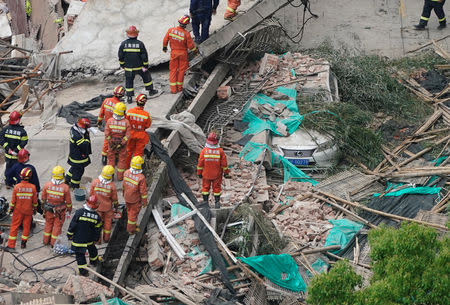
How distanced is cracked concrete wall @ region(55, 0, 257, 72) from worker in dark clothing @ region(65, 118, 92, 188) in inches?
193

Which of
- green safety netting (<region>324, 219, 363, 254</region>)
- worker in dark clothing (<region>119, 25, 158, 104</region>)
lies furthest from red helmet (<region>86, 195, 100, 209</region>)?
worker in dark clothing (<region>119, 25, 158, 104</region>)

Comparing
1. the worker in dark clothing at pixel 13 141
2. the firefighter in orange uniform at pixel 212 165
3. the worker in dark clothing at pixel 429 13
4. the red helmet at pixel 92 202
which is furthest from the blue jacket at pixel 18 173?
the worker in dark clothing at pixel 429 13

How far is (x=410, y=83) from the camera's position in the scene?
67.7 ft

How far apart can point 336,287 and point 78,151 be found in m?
6.57

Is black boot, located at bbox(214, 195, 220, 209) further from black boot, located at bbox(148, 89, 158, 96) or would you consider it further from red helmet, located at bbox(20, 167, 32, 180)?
black boot, located at bbox(148, 89, 158, 96)

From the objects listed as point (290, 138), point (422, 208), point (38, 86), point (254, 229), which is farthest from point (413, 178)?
point (38, 86)

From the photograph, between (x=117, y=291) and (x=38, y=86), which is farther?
(x=38, y=86)

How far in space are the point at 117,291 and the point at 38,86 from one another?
8235 millimetres

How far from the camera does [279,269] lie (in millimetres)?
13367

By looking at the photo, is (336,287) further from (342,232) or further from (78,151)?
(78,151)

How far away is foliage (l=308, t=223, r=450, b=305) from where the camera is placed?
28.7 ft

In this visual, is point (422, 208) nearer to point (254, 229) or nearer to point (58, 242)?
point (254, 229)

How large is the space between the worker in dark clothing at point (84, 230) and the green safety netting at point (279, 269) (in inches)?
98.4

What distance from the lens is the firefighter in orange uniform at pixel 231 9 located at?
63.1ft
